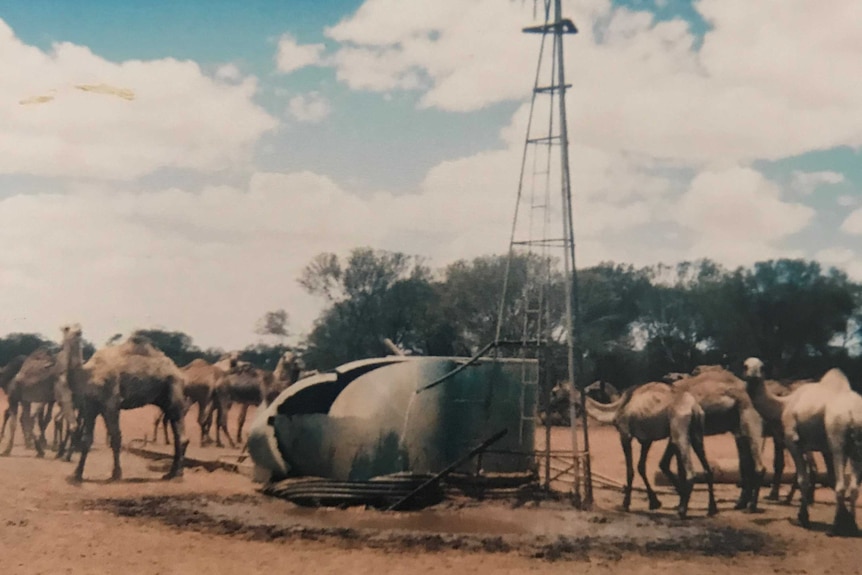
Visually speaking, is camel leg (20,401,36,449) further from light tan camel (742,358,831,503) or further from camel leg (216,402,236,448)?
light tan camel (742,358,831,503)

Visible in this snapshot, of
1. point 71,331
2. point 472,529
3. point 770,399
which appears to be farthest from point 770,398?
point 71,331

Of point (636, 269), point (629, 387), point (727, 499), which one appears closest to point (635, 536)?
point (727, 499)

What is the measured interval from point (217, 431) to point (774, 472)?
6.29 meters

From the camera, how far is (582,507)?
6609 mm

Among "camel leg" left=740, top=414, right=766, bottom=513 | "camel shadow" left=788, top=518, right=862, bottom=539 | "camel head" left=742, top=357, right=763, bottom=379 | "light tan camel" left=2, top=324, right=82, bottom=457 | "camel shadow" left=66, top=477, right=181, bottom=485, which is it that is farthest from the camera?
"light tan camel" left=2, top=324, right=82, bottom=457

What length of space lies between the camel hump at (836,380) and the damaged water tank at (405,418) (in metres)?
2.30

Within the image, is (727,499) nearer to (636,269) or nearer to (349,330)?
(636,269)

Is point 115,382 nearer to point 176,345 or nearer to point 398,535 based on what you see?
point 176,345

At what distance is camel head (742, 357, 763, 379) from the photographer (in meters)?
6.54

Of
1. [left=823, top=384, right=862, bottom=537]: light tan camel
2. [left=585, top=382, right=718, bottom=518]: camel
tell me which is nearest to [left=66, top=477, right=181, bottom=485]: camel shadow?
[left=585, top=382, right=718, bottom=518]: camel

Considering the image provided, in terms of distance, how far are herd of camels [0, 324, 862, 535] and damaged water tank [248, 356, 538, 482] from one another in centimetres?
64

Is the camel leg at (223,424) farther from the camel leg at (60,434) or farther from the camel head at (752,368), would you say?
the camel head at (752,368)

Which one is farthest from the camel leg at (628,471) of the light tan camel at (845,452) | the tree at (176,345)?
the tree at (176,345)

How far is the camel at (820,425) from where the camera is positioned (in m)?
5.97
